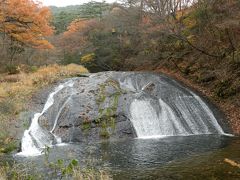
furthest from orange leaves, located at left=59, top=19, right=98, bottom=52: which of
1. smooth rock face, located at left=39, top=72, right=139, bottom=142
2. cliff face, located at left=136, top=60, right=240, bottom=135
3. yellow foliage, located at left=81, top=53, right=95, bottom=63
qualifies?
smooth rock face, located at left=39, top=72, right=139, bottom=142

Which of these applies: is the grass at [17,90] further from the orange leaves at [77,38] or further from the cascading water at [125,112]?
the orange leaves at [77,38]

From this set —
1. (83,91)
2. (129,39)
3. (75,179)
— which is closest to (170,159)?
(75,179)

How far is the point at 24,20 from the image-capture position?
21.5 meters

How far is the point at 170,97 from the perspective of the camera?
17.2m

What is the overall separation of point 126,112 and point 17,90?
6165 millimetres

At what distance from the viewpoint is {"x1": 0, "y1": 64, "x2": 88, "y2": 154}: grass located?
13.3 meters

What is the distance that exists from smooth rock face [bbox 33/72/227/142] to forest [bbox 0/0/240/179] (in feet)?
4.91

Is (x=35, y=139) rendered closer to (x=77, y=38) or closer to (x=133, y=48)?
(x=133, y=48)

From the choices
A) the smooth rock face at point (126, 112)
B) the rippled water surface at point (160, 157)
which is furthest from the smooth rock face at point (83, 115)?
the rippled water surface at point (160, 157)

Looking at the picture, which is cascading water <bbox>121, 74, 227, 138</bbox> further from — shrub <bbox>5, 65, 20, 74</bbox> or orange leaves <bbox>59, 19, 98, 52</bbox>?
orange leaves <bbox>59, 19, 98, 52</bbox>

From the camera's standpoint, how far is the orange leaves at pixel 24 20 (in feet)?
67.4

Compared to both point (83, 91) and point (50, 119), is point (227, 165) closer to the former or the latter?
point (50, 119)

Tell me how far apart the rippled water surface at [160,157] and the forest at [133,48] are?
239 cm

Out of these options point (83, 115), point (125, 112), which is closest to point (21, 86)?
point (83, 115)
